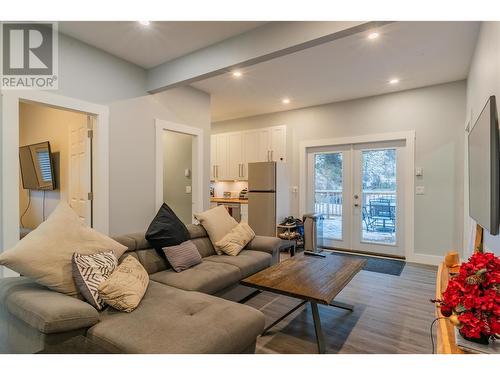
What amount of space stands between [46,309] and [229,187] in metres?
5.41

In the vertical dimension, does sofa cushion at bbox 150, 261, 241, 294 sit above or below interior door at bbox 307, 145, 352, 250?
below

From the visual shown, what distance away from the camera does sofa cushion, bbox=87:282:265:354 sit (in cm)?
142

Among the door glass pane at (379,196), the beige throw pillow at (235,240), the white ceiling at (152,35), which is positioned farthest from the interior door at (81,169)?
the door glass pane at (379,196)

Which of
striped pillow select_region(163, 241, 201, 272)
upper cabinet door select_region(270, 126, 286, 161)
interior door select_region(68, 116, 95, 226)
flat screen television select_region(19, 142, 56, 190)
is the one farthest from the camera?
upper cabinet door select_region(270, 126, 286, 161)

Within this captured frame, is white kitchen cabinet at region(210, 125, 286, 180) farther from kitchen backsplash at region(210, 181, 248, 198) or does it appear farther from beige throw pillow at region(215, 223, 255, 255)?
beige throw pillow at region(215, 223, 255, 255)

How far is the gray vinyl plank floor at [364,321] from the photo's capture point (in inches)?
82.9

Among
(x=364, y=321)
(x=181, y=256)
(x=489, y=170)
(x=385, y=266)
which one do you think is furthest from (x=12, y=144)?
(x=385, y=266)

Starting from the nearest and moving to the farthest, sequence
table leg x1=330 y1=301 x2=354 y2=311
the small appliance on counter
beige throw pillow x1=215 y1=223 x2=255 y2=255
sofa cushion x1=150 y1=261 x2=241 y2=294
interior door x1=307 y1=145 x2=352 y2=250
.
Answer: sofa cushion x1=150 y1=261 x2=241 y2=294, table leg x1=330 y1=301 x2=354 y2=311, beige throw pillow x1=215 y1=223 x2=255 y2=255, interior door x1=307 y1=145 x2=352 y2=250, the small appliance on counter

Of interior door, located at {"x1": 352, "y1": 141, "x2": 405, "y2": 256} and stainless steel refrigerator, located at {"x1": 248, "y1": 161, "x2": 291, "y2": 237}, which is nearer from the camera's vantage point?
interior door, located at {"x1": 352, "y1": 141, "x2": 405, "y2": 256}

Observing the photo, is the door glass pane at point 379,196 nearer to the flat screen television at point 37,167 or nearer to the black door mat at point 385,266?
the black door mat at point 385,266

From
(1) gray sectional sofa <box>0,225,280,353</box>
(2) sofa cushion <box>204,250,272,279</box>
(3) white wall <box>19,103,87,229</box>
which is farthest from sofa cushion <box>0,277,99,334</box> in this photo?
(3) white wall <box>19,103,87,229</box>

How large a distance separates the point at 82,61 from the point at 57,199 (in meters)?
2.50

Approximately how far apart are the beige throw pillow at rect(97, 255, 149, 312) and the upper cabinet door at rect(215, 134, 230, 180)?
15.1 feet

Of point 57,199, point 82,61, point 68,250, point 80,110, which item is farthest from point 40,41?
point 57,199
